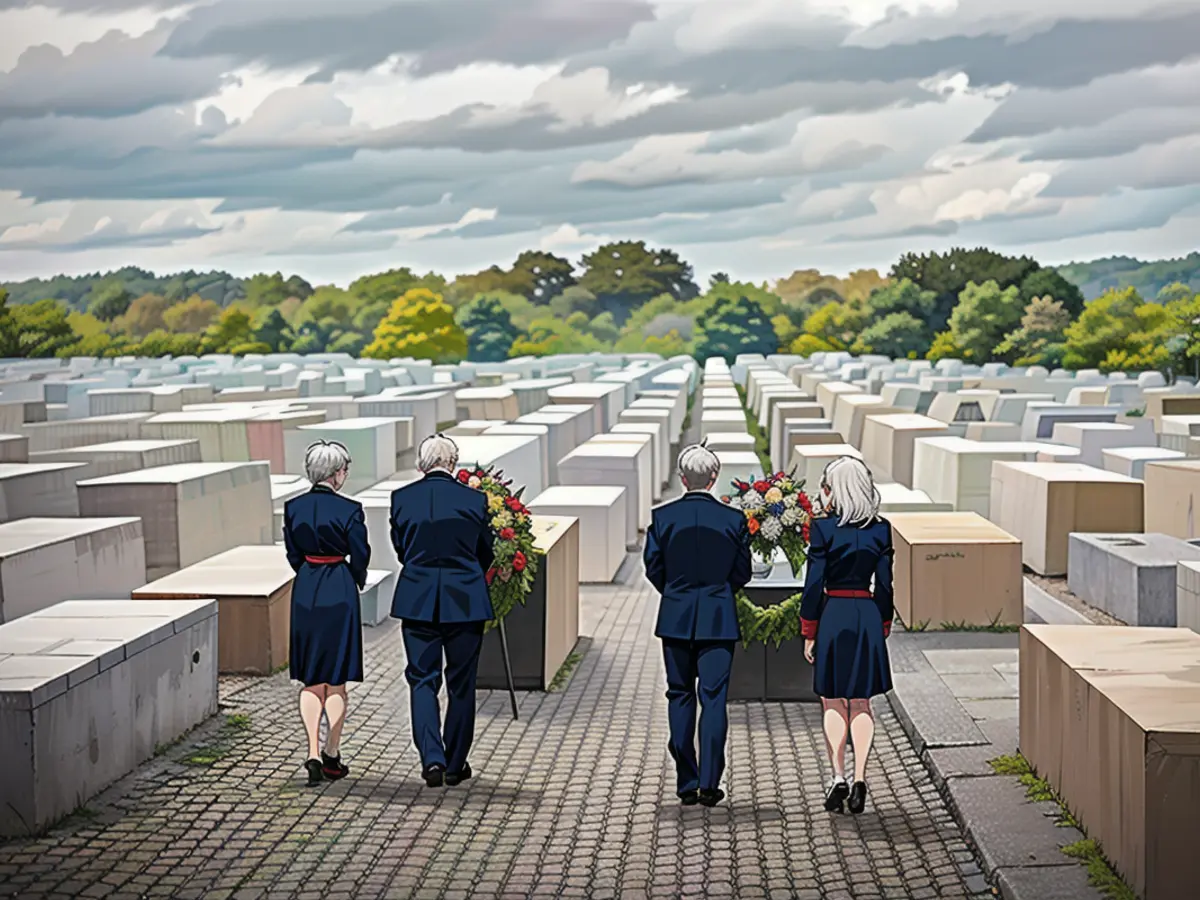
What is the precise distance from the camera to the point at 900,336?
118 metres

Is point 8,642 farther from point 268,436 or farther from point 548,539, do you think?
point 268,436

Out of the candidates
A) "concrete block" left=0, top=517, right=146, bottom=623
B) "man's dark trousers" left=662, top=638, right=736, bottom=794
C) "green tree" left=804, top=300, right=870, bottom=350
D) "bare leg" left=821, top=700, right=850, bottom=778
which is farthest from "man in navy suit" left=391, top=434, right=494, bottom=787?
"green tree" left=804, top=300, right=870, bottom=350

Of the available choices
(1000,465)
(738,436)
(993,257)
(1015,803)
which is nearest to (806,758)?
(1015,803)

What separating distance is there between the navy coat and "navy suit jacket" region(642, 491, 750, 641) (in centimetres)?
167

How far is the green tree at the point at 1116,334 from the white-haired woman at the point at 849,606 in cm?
8486

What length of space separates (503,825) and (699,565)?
5.60 ft

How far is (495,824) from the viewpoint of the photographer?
708 cm

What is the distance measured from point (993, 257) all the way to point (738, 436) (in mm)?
99581

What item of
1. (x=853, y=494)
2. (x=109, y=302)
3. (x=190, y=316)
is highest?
(x=109, y=302)

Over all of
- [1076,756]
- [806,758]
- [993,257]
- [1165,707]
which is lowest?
[806,758]

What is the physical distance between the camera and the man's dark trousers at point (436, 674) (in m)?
7.46

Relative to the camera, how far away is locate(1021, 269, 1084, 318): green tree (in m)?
105

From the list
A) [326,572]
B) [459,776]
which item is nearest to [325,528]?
[326,572]

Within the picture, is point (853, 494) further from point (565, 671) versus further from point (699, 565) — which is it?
point (565, 671)
